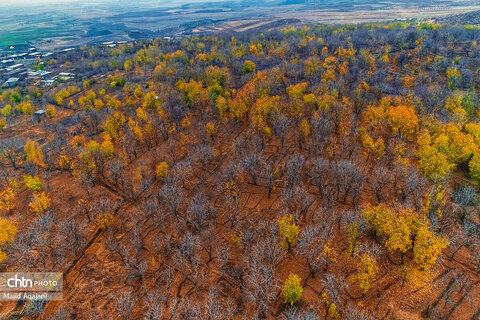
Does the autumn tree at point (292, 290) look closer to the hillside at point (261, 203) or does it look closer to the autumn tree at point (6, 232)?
the hillside at point (261, 203)

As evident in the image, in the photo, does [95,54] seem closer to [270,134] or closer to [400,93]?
[270,134]

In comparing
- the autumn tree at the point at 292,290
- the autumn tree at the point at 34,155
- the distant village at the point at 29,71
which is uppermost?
the distant village at the point at 29,71

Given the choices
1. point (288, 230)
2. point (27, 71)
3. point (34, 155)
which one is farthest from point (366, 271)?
point (27, 71)

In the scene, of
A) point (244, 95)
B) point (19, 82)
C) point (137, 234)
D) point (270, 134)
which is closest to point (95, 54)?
point (19, 82)

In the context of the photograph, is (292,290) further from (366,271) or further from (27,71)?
(27,71)

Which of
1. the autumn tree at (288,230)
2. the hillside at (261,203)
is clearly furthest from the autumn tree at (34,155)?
the autumn tree at (288,230)

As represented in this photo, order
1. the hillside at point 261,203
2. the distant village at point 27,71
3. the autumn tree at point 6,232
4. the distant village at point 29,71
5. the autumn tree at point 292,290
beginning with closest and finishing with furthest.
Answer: the autumn tree at point 292,290 → the hillside at point 261,203 → the autumn tree at point 6,232 → the distant village at point 29,71 → the distant village at point 27,71

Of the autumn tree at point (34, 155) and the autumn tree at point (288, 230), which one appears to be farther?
the autumn tree at point (34, 155)

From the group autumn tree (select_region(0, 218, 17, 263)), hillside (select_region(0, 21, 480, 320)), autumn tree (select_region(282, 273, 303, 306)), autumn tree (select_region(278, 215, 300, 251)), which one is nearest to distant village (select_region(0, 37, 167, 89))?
hillside (select_region(0, 21, 480, 320))
